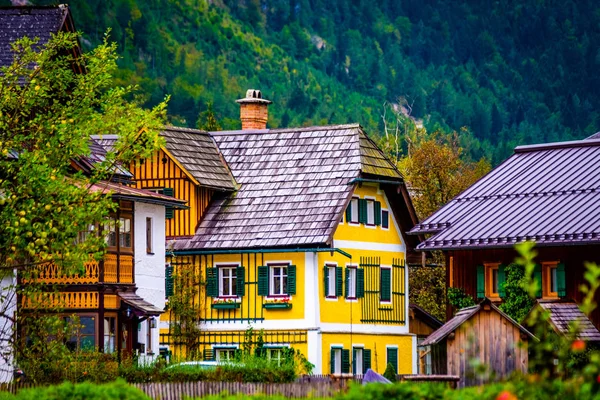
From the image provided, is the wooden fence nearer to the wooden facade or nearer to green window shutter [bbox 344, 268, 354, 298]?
the wooden facade

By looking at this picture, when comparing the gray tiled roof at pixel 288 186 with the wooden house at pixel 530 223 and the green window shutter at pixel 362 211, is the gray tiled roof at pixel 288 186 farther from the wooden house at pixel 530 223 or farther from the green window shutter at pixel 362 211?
the wooden house at pixel 530 223

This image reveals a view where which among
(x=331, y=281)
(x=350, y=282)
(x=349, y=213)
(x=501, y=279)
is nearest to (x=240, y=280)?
(x=331, y=281)

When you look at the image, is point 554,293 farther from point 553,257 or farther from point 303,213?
point 303,213

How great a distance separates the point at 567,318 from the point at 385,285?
44.6 ft

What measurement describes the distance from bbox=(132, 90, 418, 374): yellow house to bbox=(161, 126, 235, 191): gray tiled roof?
7 centimetres

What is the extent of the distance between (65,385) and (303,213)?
2958cm

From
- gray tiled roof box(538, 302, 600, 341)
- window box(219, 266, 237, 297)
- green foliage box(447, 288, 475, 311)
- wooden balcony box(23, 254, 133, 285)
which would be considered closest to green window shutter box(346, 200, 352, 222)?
window box(219, 266, 237, 297)

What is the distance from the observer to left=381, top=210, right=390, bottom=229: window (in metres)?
64.0

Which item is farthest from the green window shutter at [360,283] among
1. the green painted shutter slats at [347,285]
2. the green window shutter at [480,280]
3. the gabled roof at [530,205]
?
the green window shutter at [480,280]

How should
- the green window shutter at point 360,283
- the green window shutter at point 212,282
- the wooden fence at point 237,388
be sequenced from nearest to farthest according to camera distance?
1. the wooden fence at point 237,388
2. the green window shutter at point 212,282
3. the green window shutter at point 360,283

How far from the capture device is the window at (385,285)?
207 ft

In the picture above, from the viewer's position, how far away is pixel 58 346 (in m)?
38.5

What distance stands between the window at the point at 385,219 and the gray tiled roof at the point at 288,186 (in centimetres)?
135

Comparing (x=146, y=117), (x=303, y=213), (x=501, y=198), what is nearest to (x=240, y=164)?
(x=303, y=213)
